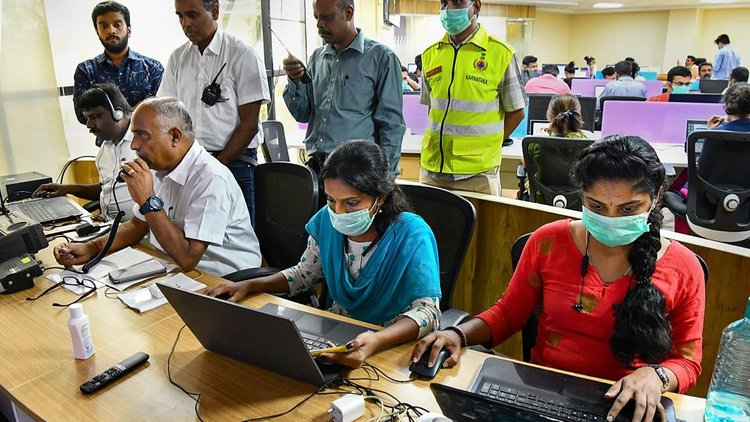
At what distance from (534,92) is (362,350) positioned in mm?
4474

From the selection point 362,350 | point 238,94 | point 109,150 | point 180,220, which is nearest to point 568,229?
point 362,350

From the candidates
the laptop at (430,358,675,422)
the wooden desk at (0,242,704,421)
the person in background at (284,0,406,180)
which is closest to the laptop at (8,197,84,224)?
the wooden desk at (0,242,704,421)

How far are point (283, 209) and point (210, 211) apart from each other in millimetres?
380

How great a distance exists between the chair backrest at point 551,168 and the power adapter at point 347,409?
79.7 inches

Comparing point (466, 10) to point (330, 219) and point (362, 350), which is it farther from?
point (362, 350)

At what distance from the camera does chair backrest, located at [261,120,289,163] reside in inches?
159

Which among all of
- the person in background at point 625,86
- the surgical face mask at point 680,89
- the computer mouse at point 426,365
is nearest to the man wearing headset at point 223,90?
the computer mouse at point 426,365

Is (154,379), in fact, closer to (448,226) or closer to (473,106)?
(448,226)

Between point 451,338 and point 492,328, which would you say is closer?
point 451,338

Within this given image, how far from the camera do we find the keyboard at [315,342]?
122 cm

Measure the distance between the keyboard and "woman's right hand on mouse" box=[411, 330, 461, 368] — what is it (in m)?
0.20

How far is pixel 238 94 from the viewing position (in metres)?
2.51

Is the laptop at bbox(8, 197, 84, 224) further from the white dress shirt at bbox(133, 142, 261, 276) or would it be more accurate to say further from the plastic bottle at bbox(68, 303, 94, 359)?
the plastic bottle at bbox(68, 303, 94, 359)

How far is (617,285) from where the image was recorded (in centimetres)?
126
